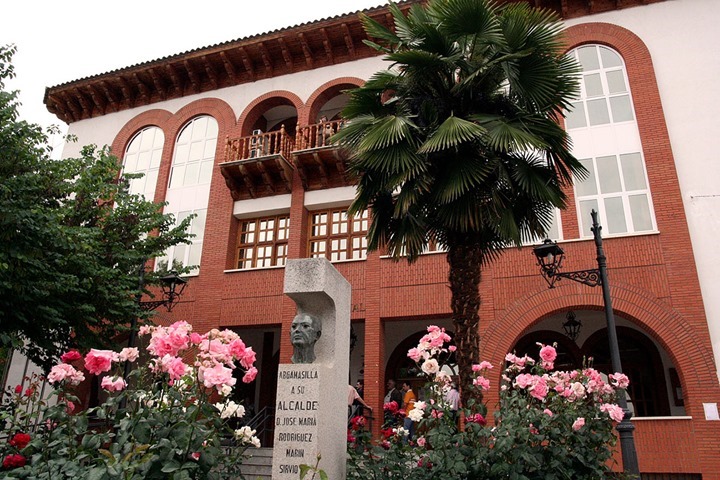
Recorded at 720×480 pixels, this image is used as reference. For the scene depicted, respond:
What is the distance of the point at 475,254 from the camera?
8734 mm

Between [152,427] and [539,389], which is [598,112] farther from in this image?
[152,427]

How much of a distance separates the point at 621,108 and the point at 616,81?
867 millimetres

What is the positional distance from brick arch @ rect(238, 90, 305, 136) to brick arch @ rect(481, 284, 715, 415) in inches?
383

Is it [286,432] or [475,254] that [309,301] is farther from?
→ [475,254]

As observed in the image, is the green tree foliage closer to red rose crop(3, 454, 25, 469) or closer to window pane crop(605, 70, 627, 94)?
red rose crop(3, 454, 25, 469)

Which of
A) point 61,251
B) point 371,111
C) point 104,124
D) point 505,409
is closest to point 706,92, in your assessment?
point 371,111

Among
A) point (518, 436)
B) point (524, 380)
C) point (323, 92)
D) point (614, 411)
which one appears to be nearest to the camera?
point (518, 436)

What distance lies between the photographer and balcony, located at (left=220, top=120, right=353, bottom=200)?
16.6 m

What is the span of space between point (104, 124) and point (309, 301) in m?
17.7

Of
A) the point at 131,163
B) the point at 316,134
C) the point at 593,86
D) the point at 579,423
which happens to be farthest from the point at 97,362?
the point at 131,163

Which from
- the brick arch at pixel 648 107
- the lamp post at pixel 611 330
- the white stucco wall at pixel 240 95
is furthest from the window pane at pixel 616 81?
→ the lamp post at pixel 611 330

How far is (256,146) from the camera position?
687 inches

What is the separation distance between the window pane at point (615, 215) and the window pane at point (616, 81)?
3.28 m

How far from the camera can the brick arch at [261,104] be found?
60.2 feet
